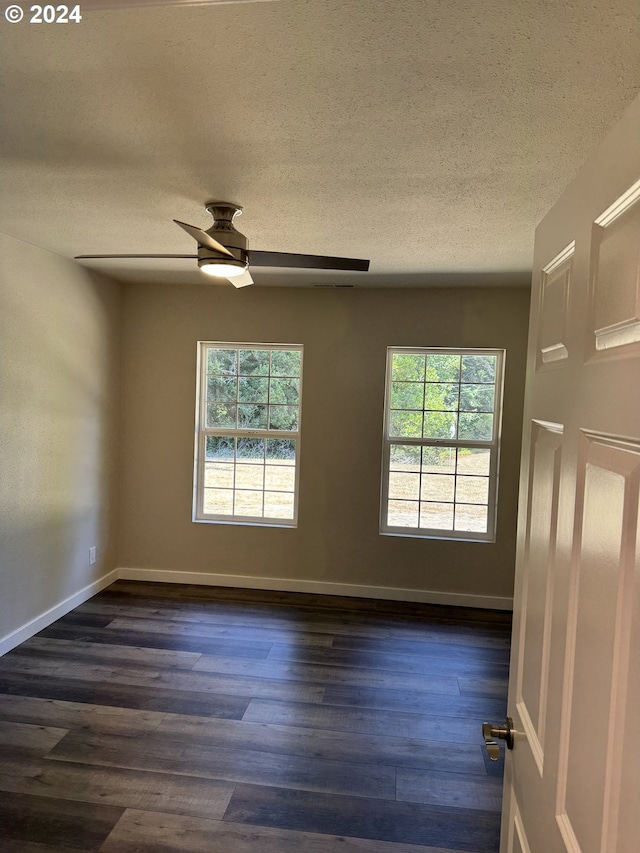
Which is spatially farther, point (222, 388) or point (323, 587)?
point (222, 388)

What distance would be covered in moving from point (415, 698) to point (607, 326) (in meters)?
2.80

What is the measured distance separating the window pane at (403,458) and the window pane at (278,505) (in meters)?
→ 0.94

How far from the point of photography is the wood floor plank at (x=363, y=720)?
2660 mm

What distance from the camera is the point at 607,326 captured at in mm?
733

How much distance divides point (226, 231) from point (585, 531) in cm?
206

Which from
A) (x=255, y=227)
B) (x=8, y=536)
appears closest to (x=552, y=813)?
(x=255, y=227)

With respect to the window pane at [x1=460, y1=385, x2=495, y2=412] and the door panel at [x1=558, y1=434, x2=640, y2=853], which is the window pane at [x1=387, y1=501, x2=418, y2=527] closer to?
the window pane at [x1=460, y1=385, x2=495, y2=412]

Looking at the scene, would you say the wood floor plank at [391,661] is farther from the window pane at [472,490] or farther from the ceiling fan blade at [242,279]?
the ceiling fan blade at [242,279]

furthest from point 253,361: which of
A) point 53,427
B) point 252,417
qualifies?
point 53,427

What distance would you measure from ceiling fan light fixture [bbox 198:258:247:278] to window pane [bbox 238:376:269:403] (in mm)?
2246

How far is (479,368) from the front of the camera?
433 centimetres

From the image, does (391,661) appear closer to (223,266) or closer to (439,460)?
(439,460)

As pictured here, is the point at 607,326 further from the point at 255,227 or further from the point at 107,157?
the point at 255,227

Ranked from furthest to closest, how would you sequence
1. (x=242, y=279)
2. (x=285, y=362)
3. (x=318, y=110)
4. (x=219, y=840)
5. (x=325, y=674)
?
(x=285, y=362)
(x=325, y=674)
(x=242, y=279)
(x=219, y=840)
(x=318, y=110)
